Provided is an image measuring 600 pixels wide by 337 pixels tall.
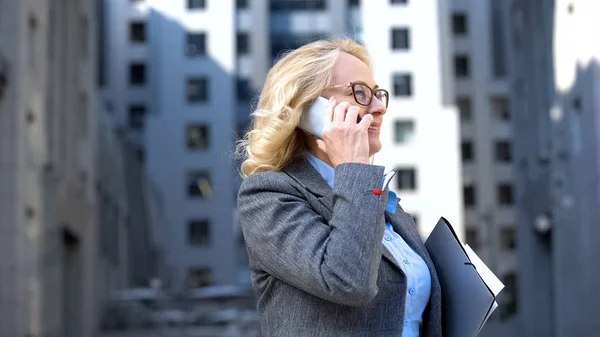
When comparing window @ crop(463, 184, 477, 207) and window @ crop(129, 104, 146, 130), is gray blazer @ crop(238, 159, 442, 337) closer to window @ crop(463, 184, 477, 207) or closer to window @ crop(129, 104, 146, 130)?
window @ crop(129, 104, 146, 130)

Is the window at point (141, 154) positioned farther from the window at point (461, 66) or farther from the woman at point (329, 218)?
the woman at point (329, 218)

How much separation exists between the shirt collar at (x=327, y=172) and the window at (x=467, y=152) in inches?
2647

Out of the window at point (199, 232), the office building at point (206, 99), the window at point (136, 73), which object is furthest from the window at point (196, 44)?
the window at point (199, 232)

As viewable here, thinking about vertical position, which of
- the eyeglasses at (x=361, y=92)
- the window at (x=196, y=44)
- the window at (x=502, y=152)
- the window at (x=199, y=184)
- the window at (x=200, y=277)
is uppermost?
the window at (x=196, y=44)

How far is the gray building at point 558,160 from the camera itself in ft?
60.0

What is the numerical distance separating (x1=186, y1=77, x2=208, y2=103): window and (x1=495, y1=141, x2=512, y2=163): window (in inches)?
782

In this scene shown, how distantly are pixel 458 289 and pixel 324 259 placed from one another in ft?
1.74

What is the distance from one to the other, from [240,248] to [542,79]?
36994 millimetres

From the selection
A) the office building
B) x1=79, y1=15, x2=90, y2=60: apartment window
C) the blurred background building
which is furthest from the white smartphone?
the office building

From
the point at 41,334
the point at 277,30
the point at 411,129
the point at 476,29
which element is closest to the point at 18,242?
the point at 41,334

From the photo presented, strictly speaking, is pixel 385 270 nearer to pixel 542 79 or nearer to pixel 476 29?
pixel 542 79

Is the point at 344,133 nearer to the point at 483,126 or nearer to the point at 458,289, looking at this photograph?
the point at 458,289

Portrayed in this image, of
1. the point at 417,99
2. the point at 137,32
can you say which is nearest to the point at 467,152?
the point at 417,99

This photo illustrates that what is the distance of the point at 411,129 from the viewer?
59.1m
